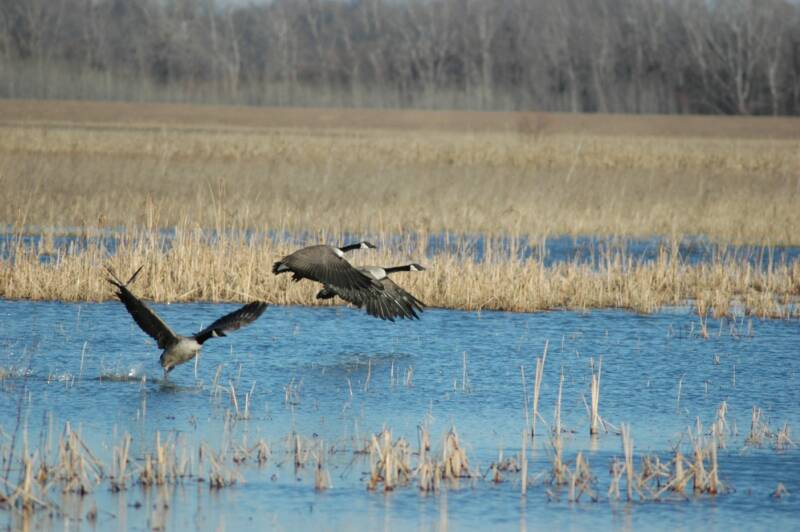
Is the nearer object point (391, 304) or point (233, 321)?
point (233, 321)

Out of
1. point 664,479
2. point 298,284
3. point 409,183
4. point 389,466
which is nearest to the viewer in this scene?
point 389,466

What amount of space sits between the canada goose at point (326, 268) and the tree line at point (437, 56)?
1761 inches

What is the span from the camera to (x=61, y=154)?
2445 cm

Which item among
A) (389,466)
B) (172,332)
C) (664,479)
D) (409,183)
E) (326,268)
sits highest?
(409,183)

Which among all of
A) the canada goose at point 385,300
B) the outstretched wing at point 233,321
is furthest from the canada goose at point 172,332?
the canada goose at point 385,300

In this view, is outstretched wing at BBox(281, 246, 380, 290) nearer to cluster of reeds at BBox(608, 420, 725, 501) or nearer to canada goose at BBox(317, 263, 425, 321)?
canada goose at BBox(317, 263, 425, 321)

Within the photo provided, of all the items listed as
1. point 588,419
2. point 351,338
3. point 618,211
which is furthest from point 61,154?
point 588,419

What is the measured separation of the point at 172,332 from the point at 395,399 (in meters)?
1.67

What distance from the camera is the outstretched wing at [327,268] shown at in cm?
1023

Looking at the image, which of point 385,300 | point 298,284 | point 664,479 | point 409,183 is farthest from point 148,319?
point 409,183

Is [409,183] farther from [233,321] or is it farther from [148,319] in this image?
[148,319]

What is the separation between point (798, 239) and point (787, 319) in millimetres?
7490

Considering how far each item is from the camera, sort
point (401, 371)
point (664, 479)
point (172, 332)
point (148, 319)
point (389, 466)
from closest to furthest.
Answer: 1. point (389, 466)
2. point (664, 479)
3. point (172, 332)
4. point (148, 319)
5. point (401, 371)

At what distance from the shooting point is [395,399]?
8.75m
